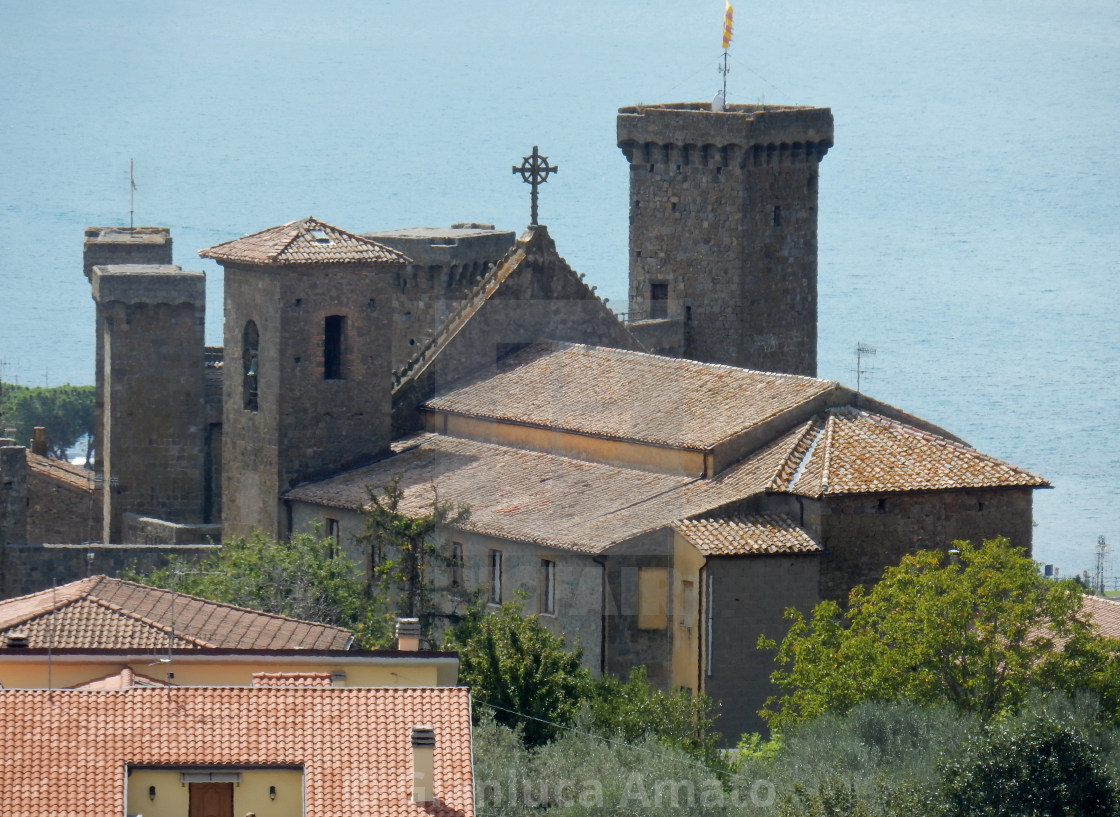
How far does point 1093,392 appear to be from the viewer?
13775 centimetres

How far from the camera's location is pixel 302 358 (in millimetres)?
50406

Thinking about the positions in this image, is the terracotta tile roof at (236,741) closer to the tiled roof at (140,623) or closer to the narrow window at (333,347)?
the tiled roof at (140,623)

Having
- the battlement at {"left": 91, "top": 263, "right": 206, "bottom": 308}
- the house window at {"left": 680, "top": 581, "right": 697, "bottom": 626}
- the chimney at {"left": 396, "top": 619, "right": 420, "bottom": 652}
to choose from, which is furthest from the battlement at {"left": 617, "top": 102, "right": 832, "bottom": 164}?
the chimney at {"left": 396, "top": 619, "right": 420, "bottom": 652}

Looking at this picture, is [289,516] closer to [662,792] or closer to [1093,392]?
[662,792]

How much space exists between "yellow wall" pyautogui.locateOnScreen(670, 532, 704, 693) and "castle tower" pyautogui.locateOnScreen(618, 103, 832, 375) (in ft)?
61.9

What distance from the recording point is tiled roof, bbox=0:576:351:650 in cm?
3541

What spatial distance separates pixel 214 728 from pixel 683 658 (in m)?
14.3

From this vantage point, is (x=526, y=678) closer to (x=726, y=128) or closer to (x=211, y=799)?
(x=211, y=799)

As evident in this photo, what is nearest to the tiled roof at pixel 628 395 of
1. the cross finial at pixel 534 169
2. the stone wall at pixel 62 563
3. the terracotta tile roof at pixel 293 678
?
the cross finial at pixel 534 169

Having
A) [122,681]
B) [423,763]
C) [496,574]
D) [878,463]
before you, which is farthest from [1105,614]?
[423,763]

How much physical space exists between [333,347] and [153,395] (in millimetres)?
5060

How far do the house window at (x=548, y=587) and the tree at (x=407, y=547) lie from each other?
1767mm

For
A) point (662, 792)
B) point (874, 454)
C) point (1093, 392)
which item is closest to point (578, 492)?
point (874, 454)

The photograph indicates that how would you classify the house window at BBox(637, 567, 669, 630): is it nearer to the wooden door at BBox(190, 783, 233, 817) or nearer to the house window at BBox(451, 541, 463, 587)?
the house window at BBox(451, 541, 463, 587)
